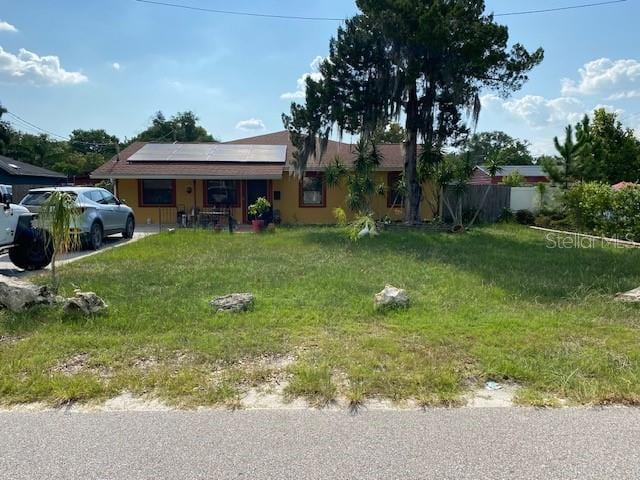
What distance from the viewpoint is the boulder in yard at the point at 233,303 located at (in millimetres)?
5102

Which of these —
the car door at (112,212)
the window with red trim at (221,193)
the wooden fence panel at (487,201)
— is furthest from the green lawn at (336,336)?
the window with red trim at (221,193)

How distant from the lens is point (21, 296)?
16.6 feet

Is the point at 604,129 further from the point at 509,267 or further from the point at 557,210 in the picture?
the point at 509,267

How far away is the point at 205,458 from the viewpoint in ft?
8.00

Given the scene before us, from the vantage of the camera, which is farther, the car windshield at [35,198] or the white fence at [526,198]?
the white fence at [526,198]

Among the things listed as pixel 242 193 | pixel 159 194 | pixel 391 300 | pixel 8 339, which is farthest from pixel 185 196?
pixel 391 300

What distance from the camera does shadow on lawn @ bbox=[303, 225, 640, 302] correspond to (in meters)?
6.44

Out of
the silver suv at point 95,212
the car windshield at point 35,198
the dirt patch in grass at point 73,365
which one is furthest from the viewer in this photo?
the silver suv at point 95,212

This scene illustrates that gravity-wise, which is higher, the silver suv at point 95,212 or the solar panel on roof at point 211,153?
the solar panel on roof at point 211,153

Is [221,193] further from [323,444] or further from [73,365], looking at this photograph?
[323,444]

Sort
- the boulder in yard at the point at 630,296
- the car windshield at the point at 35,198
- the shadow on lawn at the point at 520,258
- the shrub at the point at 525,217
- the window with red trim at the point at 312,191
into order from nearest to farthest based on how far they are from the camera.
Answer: the boulder in yard at the point at 630,296, the shadow on lawn at the point at 520,258, the car windshield at the point at 35,198, the shrub at the point at 525,217, the window with red trim at the point at 312,191

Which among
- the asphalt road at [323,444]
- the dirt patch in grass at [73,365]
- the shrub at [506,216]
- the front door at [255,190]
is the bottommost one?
the asphalt road at [323,444]

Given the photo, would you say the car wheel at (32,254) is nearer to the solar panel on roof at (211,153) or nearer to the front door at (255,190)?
the front door at (255,190)

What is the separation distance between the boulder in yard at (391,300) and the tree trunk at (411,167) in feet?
35.7
